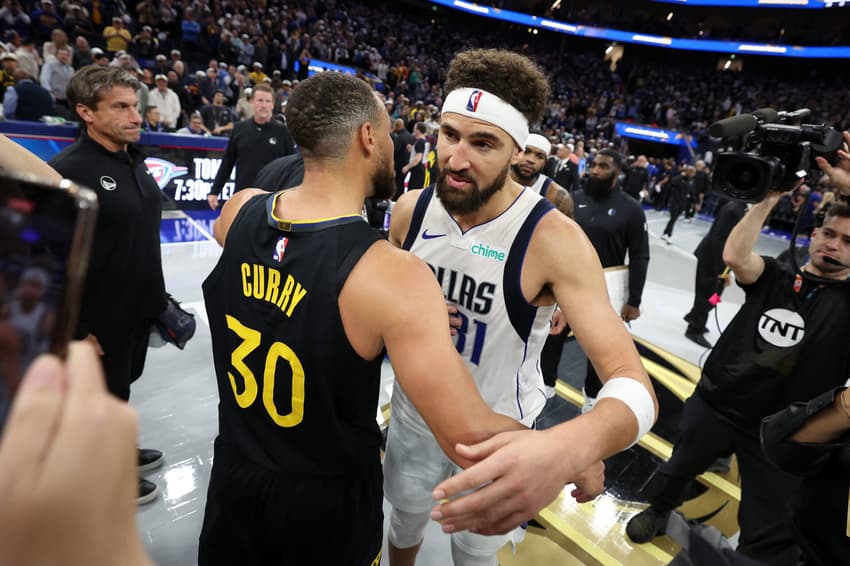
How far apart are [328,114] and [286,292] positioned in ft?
1.79

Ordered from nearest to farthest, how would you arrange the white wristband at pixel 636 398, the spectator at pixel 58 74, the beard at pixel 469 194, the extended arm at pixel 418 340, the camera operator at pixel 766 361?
the extended arm at pixel 418 340
the white wristband at pixel 636 398
the beard at pixel 469 194
the camera operator at pixel 766 361
the spectator at pixel 58 74

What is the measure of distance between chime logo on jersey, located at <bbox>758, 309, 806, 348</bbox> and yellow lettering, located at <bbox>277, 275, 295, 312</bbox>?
2.42 metres

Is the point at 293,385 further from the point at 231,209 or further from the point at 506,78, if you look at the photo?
the point at 506,78

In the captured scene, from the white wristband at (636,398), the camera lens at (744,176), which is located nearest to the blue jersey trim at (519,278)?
the white wristband at (636,398)

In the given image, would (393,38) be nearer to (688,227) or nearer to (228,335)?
(688,227)

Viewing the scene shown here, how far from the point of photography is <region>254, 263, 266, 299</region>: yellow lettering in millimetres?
1416

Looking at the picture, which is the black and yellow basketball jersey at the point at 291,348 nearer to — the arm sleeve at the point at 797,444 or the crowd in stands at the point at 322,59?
the arm sleeve at the point at 797,444

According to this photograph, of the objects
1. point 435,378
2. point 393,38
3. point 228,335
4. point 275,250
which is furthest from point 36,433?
point 393,38

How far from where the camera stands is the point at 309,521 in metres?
1.50

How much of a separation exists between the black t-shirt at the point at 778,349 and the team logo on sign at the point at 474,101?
1.84 meters

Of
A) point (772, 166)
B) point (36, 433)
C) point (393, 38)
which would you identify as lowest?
point (36, 433)

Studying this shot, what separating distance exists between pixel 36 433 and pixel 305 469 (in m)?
1.15

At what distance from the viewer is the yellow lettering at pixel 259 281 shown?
55.7 inches

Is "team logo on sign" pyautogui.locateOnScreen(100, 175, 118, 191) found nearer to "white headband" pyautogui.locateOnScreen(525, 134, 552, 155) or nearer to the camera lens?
"white headband" pyautogui.locateOnScreen(525, 134, 552, 155)
